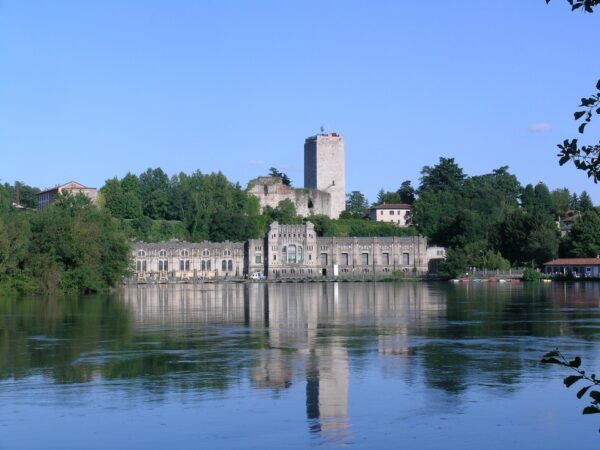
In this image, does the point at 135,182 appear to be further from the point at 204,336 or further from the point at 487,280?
the point at 204,336

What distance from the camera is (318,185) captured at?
15338 cm

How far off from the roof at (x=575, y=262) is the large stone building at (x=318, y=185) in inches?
1900

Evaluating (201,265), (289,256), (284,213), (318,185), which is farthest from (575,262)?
(318,185)

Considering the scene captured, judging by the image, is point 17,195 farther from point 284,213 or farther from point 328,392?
point 328,392

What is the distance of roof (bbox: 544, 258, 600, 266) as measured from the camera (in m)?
102

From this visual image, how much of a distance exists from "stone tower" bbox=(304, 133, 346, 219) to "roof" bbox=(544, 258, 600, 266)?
49.5 m

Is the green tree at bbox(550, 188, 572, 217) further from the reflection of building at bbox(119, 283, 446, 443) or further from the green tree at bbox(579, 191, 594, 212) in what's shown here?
the reflection of building at bbox(119, 283, 446, 443)

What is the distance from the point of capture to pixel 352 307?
180 feet

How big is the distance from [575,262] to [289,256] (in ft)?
135

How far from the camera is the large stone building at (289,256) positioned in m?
133

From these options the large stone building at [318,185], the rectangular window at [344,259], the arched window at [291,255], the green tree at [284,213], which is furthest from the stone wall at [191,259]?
the large stone building at [318,185]

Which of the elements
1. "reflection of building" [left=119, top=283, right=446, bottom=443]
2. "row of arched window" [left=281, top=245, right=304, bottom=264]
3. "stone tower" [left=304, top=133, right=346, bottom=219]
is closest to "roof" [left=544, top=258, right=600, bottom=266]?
"row of arched window" [left=281, top=245, right=304, bottom=264]

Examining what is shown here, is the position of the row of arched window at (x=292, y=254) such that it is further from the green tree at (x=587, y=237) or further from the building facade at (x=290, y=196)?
the green tree at (x=587, y=237)

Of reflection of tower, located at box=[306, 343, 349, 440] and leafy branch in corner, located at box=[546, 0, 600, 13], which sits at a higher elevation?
leafy branch in corner, located at box=[546, 0, 600, 13]
